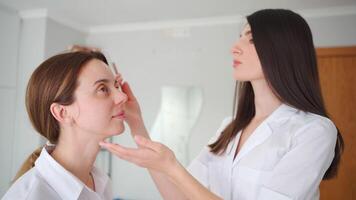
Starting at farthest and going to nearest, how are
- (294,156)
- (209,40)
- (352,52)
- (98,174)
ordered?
(209,40) → (352,52) → (98,174) → (294,156)

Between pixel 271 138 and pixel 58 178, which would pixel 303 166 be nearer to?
pixel 271 138

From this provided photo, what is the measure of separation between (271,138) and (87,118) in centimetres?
64

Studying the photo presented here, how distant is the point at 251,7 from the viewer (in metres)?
2.58

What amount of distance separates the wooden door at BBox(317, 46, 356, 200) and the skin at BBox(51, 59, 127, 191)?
2205 millimetres

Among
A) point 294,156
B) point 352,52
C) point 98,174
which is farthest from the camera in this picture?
point 352,52

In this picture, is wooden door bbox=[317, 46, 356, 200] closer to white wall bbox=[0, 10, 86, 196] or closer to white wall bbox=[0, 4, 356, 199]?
white wall bbox=[0, 4, 356, 199]

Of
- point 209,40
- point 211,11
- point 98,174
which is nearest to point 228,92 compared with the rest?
point 209,40

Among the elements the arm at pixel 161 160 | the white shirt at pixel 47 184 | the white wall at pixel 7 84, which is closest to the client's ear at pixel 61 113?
the white shirt at pixel 47 184

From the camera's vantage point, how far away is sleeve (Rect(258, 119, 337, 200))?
0.81 meters

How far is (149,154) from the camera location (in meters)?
0.75

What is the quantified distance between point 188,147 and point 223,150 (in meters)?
1.83

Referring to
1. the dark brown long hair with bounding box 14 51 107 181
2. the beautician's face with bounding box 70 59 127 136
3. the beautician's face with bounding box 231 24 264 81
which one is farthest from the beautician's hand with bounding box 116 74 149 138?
the beautician's face with bounding box 231 24 264 81

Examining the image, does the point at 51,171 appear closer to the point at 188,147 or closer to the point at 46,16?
the point at 188,147

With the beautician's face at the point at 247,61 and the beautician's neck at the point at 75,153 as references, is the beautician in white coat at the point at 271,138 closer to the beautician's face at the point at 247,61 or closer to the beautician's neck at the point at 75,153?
the beautician's face at the point at 247,61
